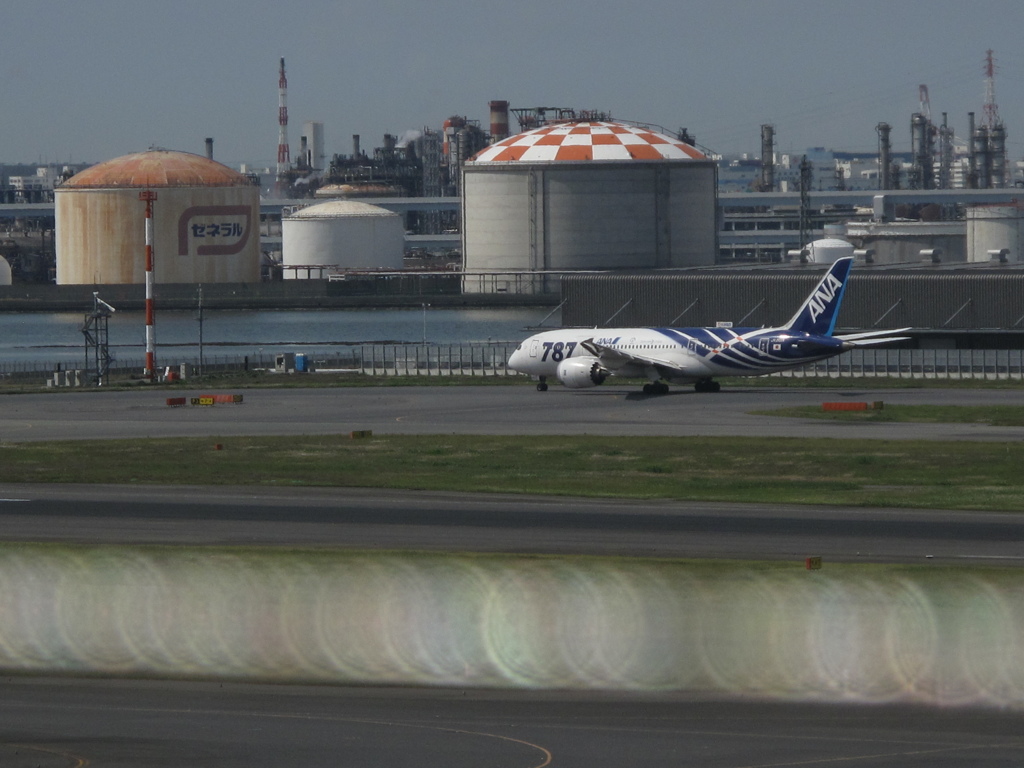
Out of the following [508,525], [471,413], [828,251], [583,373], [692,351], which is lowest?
[508,525]

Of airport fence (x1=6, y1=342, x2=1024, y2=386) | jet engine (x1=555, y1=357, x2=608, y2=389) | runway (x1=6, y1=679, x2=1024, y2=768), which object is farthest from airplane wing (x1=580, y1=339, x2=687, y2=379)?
runway (x1=6, y1=679, x2=1024, y2=768)

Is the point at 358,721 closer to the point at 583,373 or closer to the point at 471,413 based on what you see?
the point at 471,413

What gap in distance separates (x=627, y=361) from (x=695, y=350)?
12.7 ft

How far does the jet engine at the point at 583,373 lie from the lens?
84125mm

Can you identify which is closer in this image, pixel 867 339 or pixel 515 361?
pixel 867 339

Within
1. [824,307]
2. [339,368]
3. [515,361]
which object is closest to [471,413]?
[515,361]

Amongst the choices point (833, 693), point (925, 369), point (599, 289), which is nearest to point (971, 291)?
point (925, 369)

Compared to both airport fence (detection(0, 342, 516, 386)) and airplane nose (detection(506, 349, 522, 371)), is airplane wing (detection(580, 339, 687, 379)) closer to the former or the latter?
airplane nose (detection(506, 349, 522, 371))

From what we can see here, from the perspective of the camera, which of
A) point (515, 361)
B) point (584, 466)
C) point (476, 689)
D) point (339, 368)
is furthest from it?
point (339, 368)

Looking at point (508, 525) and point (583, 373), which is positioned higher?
point (583, 373)

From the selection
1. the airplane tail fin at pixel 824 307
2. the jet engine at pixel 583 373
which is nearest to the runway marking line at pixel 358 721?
the airplane tail fin at pixel 824 307

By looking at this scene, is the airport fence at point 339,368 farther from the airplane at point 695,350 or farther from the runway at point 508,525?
the runway at point 508,525

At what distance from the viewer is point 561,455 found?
53.6m

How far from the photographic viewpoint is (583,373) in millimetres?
84188
